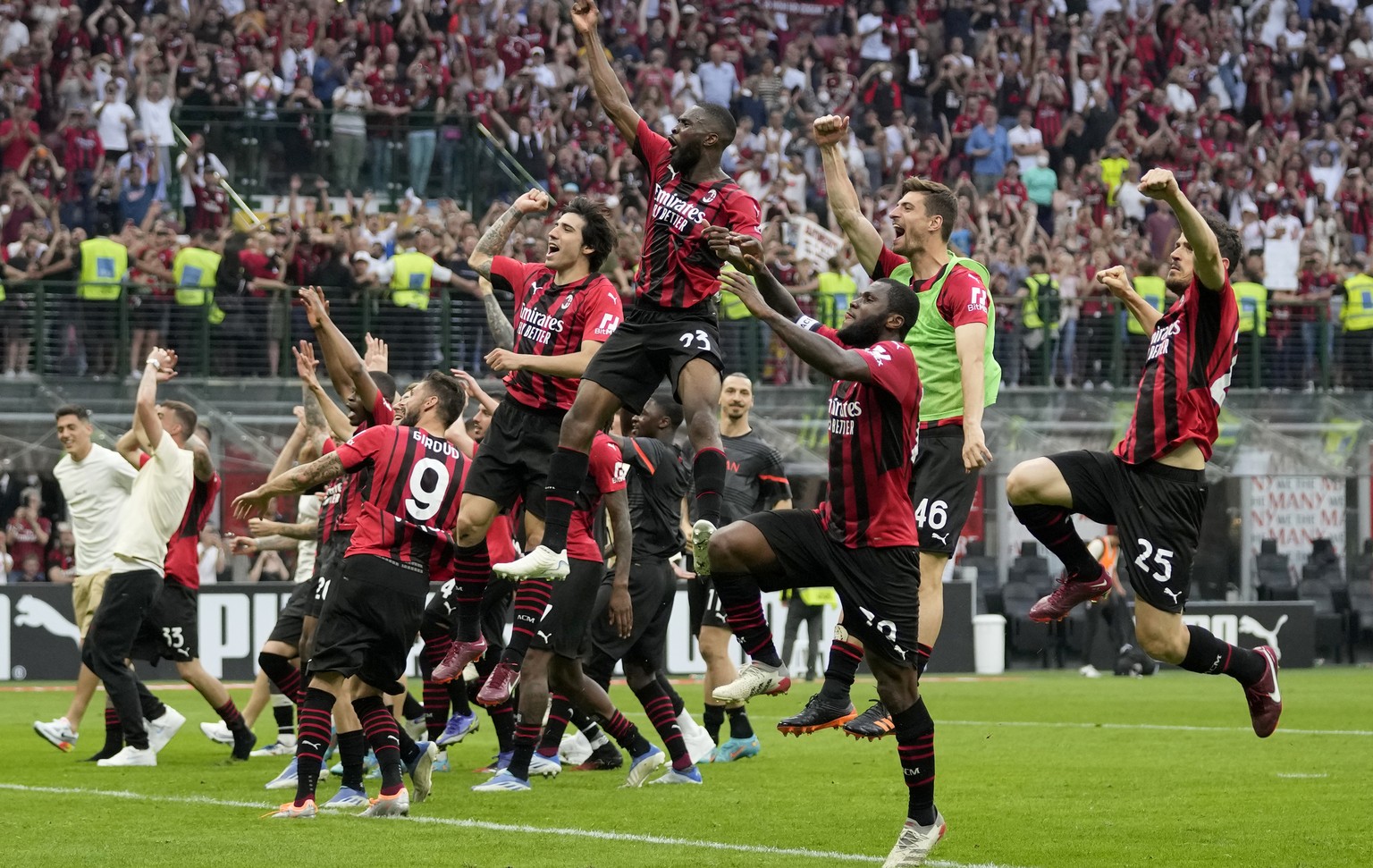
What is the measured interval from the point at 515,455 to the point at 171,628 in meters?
4.07

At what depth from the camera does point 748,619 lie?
8727 mm

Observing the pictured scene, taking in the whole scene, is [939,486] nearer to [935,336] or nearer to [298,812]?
[935,336]

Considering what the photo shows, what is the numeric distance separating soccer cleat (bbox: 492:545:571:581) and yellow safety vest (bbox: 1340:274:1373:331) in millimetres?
20405

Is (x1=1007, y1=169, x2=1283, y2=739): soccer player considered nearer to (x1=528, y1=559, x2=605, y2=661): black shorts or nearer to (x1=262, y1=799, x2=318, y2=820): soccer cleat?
(x1=528, y1=559, x2=605, y2=661): black shorts

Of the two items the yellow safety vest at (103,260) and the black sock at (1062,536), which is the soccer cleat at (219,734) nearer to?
the black sock at (1062,536)

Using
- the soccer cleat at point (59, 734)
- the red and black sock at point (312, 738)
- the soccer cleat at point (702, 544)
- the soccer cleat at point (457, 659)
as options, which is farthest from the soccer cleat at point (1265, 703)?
the soccer cleat at point (59, 734)

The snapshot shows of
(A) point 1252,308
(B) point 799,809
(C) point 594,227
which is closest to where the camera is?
(B) point 799,809

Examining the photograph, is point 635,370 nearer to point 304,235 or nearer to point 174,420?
point 174,420

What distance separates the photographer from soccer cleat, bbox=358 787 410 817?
956 cm

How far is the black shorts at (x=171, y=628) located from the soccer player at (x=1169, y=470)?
6.57 meters

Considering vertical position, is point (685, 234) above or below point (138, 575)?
→ above

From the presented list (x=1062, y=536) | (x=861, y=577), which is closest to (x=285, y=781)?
(x=861, y=577)

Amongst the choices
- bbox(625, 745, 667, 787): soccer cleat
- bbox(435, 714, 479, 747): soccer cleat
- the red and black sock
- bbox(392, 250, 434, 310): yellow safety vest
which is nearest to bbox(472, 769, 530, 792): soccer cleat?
bbox(435, 714, 479, 747): soccer cleat

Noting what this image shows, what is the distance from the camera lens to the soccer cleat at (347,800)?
9781mm
